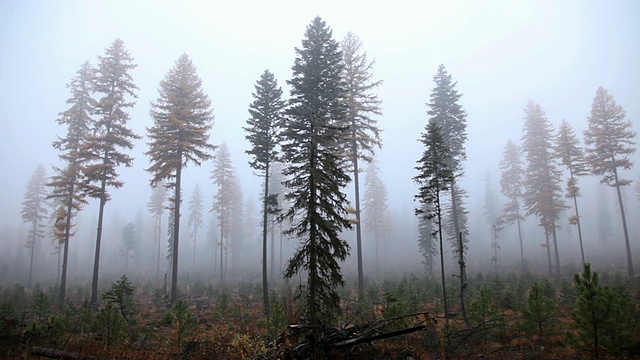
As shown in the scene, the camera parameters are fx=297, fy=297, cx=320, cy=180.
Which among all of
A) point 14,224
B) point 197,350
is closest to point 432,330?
point 197,350

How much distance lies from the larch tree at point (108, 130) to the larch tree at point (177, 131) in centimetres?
260

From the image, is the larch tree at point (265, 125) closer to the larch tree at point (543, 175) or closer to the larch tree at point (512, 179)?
the larch tree at point (543, 175)

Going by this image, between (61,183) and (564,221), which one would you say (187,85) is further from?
(564,221)

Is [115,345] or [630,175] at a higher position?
[630,175]

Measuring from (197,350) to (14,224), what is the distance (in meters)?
140

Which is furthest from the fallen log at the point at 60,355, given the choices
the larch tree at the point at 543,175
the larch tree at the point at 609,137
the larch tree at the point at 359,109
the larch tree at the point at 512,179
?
the larch tree at the point at 512,179

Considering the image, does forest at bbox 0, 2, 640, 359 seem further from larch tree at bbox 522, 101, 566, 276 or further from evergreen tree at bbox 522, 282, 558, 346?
larch tree at bbox 522, 101, 566, 276

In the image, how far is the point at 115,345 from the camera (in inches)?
364

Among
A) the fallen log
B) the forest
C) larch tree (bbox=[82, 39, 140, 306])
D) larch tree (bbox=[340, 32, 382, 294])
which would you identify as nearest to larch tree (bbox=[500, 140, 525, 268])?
the forest

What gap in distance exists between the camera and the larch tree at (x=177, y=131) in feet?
71.7

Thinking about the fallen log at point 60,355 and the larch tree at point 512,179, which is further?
the larch tree at point 512,179

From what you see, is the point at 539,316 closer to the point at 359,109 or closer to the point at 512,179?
the point at 359,109

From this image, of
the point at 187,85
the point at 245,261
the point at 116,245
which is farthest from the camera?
the point at 116,245

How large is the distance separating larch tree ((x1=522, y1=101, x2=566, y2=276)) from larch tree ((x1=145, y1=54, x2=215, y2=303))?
115 ft
